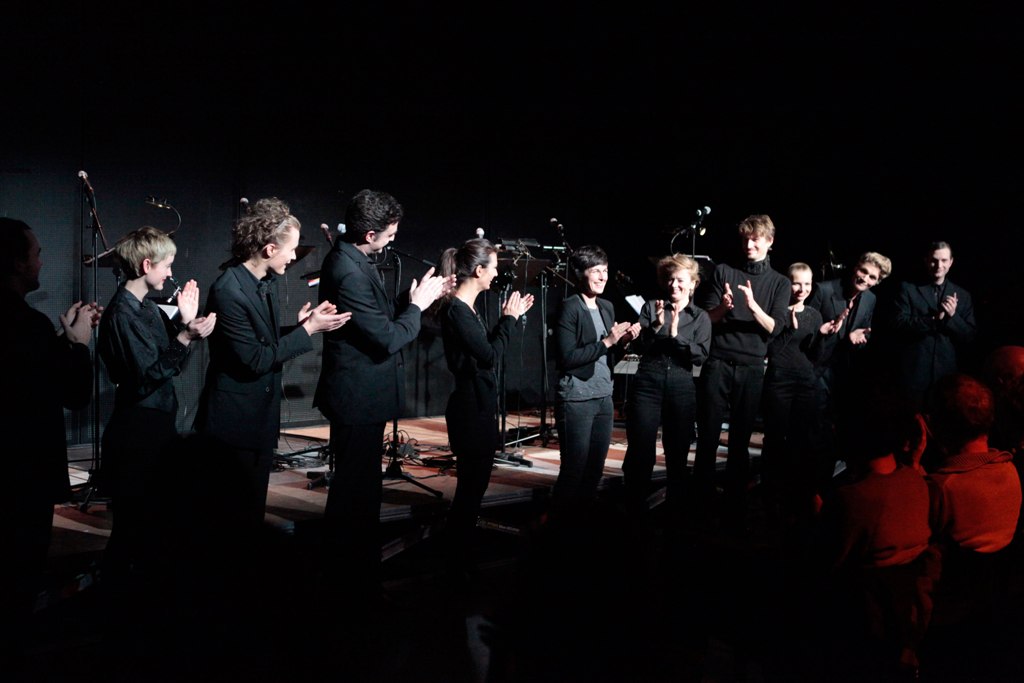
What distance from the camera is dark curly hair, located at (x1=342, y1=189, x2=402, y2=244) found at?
3.28m

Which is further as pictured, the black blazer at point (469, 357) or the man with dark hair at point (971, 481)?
the black blazer at point (469, 357)

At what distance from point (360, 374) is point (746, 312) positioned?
87.5 inches

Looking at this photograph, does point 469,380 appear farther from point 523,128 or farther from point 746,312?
point 523,128

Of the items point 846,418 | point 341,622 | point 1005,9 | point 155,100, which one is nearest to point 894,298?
point 1005,9

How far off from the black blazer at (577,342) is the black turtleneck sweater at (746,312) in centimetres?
78

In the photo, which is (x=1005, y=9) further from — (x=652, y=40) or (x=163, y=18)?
(x=163, y=18)

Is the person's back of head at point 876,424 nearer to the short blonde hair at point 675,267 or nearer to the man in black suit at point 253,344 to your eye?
the man in black suit at point 253,344

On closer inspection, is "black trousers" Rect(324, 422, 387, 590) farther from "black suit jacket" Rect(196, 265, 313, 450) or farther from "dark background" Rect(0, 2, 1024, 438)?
"dark background" Rect(0, 2, 1024, 438)

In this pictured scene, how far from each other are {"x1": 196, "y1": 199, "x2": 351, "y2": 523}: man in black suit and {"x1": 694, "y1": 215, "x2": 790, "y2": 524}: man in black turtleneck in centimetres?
221

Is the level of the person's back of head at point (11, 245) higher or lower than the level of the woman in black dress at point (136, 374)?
higher

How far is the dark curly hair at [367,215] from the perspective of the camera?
3.28 m

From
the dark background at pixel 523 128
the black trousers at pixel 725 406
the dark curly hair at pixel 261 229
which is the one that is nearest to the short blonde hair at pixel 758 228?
the black trousers at pixel 725 406

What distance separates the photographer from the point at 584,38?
326 inches

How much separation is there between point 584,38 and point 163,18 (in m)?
3.80
